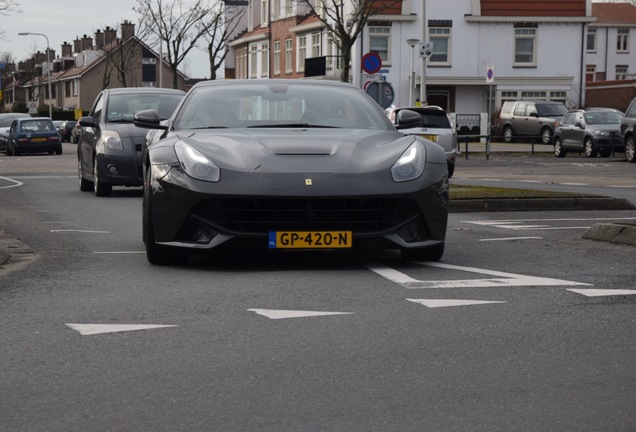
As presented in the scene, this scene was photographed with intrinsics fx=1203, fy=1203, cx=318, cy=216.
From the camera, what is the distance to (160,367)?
536cm

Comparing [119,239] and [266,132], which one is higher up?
[266,132]

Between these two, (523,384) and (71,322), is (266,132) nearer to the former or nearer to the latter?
(71,322)

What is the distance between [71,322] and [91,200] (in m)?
11.7

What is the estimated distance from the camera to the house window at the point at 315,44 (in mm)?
68500

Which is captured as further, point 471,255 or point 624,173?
point 624,173

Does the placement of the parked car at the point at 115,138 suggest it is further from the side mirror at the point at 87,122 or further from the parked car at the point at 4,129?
the parked car at the point at 4,129

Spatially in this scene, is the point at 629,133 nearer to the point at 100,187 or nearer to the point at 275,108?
the point at 100,187

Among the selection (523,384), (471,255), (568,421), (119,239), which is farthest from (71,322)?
(119,239)

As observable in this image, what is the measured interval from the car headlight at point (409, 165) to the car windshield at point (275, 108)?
3.22 ft

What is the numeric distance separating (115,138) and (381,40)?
4393 centimetres

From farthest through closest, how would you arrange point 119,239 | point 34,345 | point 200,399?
1. point 119,239
2. point 34,345
3. point 200,399

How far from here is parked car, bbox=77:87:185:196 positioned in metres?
18.7

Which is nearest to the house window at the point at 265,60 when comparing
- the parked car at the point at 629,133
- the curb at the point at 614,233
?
the parked car at the point at 629,133

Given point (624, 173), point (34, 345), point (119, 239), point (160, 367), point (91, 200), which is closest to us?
point (160, 367)
